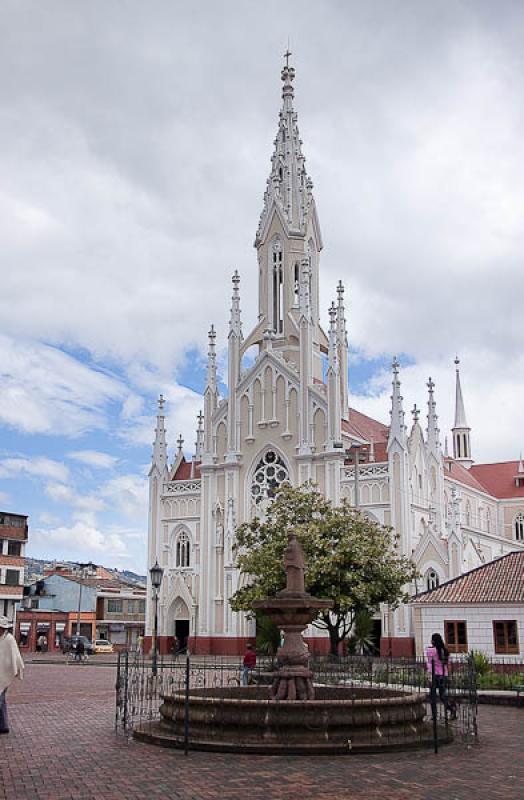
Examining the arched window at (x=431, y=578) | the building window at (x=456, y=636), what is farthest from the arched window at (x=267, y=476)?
the building window at (x=456, y=636)

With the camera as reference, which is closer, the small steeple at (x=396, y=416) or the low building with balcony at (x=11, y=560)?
the small steeple at (x=396, y=416)

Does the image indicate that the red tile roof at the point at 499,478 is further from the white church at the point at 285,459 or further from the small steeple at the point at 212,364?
the small steeple at the point at 212,364

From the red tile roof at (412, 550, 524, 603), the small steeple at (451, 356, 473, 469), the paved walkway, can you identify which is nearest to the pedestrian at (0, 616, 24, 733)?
the paved walkway

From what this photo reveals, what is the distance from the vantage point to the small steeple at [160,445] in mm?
66062

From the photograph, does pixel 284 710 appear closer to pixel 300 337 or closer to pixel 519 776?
pixel 519 776

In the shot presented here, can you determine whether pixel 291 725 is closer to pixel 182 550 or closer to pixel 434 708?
pixel 434 708

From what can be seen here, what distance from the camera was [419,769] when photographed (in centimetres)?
1249

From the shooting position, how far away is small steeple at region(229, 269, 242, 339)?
6456cm

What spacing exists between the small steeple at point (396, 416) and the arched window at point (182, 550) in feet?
57.4

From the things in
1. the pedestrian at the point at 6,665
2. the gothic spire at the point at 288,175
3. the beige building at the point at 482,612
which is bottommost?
the pedestrian at the point at 6,665

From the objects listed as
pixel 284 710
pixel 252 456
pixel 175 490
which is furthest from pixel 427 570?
pixel 284 710

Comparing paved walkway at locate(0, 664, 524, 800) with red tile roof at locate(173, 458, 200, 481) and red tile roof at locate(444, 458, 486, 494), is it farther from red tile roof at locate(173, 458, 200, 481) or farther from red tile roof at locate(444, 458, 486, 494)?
red tile roof at locate(444, 458, 486, 494)

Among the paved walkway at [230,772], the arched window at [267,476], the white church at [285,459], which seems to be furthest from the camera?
the arched window at [267,476]

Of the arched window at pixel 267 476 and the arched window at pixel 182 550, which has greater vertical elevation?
the arched window at pixel 267 476
